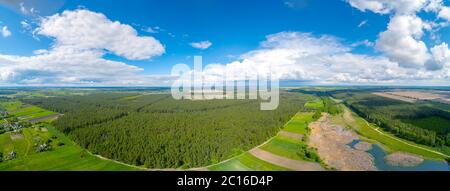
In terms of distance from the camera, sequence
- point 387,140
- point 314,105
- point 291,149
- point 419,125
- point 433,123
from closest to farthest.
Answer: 1. point 291,149
2. point 387,140
3. point 419,125
4. point 433,123
5. point 314,105

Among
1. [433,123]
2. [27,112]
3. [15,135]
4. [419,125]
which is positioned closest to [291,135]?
[419,125]

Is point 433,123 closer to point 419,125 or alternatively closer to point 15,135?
point 419,125

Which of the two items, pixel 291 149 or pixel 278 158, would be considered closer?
pixel 278 158

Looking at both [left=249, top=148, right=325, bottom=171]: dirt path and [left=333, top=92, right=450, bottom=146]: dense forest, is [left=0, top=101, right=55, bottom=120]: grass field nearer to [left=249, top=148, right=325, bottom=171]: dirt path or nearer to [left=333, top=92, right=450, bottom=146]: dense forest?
[left=249, top=148, right=325, bottom=171]: dirt path

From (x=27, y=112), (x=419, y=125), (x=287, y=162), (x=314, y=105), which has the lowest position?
(x=287, y=162)

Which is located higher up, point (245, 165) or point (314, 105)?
point (314, 105)

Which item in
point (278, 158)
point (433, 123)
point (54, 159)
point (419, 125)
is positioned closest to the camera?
point (278, 158)
